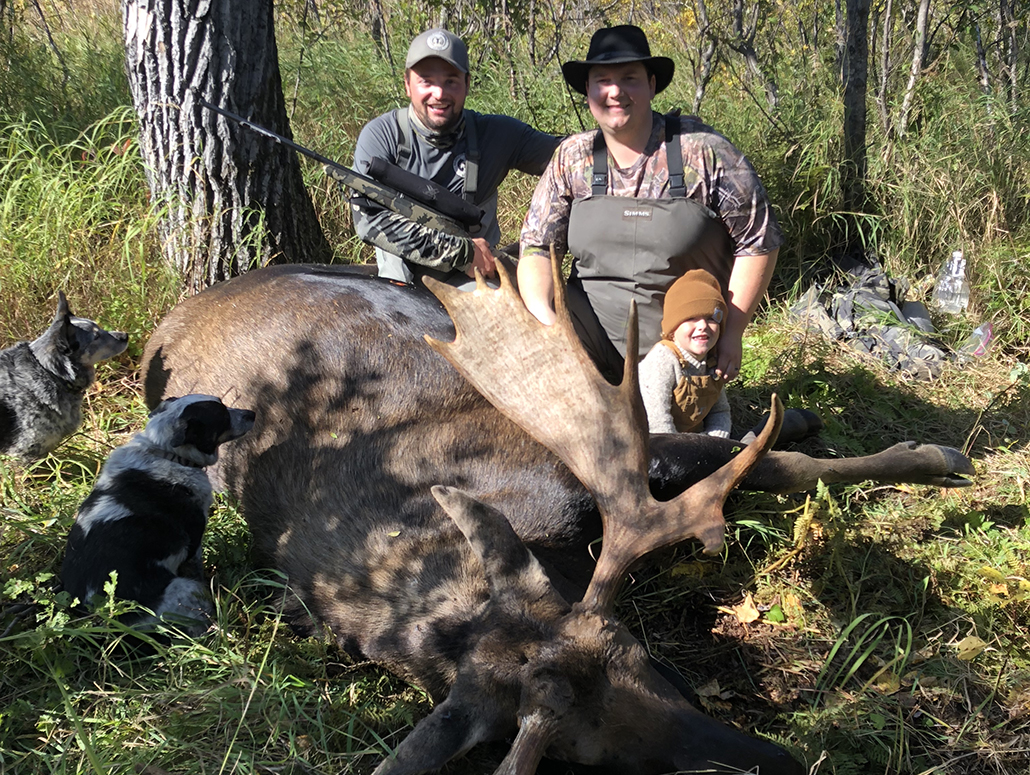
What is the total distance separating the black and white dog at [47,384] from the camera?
3676 millimetres

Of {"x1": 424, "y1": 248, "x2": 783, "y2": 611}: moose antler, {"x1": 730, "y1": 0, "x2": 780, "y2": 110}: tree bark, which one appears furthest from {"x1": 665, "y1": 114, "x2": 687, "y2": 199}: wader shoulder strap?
{"x1": 730, "y1": 0, "x2": 780, "y2": 110}: tree bark

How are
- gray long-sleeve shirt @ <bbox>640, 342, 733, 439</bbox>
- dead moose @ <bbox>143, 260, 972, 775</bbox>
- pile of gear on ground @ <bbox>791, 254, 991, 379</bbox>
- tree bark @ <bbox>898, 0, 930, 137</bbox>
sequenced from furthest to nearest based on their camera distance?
tree bark @ <bbox>898, 0, 930, 137</bbox> < pile of gear on ground @ <bbox>791, 254, 991, 379</bbox> < gray long-sleeve shirt @ <bbox>640, 342, 733, 439</bbox> < dead moose @ <bbox>143, 260, 972, 775</bbox>

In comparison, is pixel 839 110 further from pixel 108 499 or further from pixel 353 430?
pixel 108 499

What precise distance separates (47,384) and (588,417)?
2.50m

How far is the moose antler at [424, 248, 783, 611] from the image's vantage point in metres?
2.42

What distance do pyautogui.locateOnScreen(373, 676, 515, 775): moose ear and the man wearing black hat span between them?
74.2 inches

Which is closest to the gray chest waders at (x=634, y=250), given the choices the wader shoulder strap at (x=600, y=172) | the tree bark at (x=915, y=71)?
the wader shoulder strap at (x=600, y=172)

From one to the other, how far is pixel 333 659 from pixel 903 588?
6.76 ft

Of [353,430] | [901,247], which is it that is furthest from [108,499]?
[901,247]

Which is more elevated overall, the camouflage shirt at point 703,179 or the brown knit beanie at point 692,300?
the camouflage shirt at point 703,179

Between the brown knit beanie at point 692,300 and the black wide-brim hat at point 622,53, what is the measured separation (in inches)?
33.8

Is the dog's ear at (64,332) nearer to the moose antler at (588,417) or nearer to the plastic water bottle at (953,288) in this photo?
the moose antler at (588,417)

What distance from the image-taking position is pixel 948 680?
2.78 metres

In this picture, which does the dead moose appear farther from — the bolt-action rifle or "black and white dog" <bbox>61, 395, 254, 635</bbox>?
the bolt-action rifle
